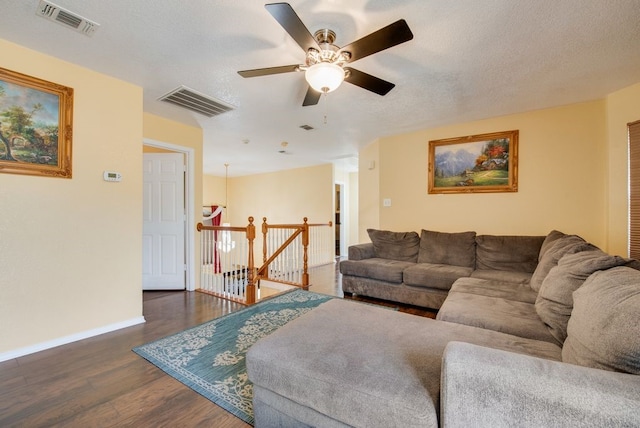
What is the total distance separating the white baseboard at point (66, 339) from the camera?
6.76 feet

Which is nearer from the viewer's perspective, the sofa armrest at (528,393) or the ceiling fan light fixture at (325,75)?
the sofa armrest at (528,393)

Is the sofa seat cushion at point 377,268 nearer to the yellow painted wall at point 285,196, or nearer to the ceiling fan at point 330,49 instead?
the ceiling fan at point 330,49

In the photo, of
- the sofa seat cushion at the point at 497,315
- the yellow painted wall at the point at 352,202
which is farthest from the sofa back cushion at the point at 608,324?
the yellow painted wall at the point at 352,202

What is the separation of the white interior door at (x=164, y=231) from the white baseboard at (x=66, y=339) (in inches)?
48.0

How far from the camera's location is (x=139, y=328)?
2633 mm

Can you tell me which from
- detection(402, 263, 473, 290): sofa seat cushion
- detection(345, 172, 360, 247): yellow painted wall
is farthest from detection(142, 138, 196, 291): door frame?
detection(345, 172, 360, 247): yellow painted wall

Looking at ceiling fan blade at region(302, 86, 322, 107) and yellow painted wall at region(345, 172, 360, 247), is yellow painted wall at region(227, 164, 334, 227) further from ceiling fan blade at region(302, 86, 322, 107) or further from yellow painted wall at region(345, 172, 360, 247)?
ceiling fan blade at region(302, 86, 322, 107)

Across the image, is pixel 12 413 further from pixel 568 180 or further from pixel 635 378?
pixel 568 180

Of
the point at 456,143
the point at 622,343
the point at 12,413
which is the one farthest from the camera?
the point at 456,143

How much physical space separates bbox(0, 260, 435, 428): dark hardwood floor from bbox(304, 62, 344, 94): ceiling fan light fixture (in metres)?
2.04

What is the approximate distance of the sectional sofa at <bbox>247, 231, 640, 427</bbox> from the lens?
74 centimetres

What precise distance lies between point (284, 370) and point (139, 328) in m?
2.24

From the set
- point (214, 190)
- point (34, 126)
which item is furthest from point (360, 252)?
point (214, 190)

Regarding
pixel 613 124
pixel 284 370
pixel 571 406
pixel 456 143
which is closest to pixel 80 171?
pixel 284 370
